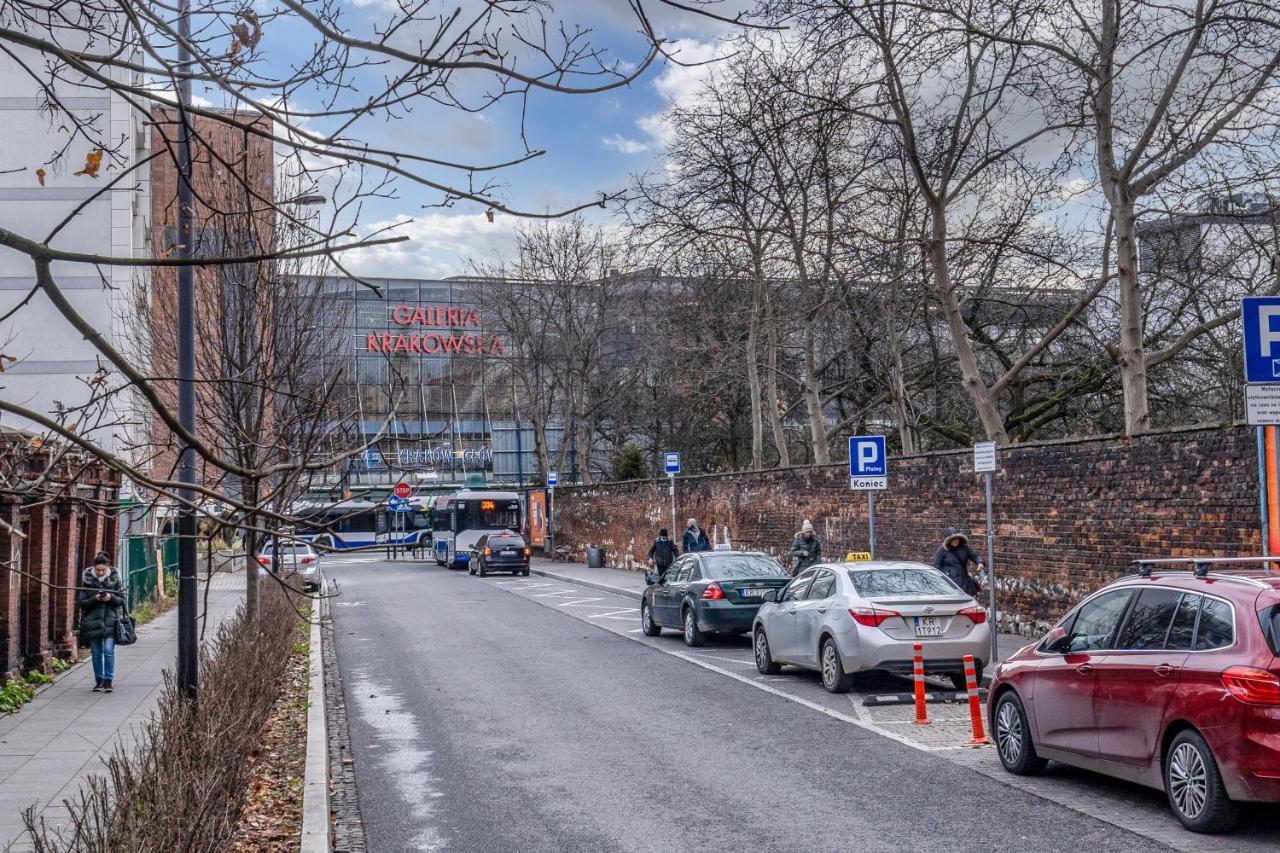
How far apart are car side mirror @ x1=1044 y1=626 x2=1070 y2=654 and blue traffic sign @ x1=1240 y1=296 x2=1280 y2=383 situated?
8.51 ft

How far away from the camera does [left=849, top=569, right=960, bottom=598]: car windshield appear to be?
14227 millimetres

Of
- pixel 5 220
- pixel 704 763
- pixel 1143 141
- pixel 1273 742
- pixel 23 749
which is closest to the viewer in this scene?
pixel 1273 742

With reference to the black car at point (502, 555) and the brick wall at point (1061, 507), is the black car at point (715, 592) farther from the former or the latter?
the black car at point (502, 555)

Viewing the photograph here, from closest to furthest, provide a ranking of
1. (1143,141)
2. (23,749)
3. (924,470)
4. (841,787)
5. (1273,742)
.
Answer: (1273,742) < (841,787) < (23,749) < (1143,141) < (924,470)

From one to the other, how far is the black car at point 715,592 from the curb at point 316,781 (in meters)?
6.75

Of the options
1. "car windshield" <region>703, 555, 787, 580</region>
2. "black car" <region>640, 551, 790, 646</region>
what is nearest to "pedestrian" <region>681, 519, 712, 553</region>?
"black car" <region>640, 551, 790, 646</region>

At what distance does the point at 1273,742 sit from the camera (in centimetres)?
707

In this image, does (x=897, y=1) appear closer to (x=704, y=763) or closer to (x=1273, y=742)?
(x=704, y=763)

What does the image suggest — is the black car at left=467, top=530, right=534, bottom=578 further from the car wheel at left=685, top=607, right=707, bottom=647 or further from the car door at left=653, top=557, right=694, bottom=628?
the car wheel at left=685, top=607, right=707, bottom=647

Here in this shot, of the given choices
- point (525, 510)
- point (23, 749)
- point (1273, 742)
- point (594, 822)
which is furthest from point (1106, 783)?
point (525, 510)

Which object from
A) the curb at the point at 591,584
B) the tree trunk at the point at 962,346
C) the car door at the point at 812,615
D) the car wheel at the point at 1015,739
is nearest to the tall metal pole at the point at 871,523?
the tree trunk at the point at 962,346

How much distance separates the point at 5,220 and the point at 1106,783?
25369 millimetres

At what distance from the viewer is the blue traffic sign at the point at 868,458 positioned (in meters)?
19.9

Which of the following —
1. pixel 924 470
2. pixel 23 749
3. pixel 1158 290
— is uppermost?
pixel 1158 290
